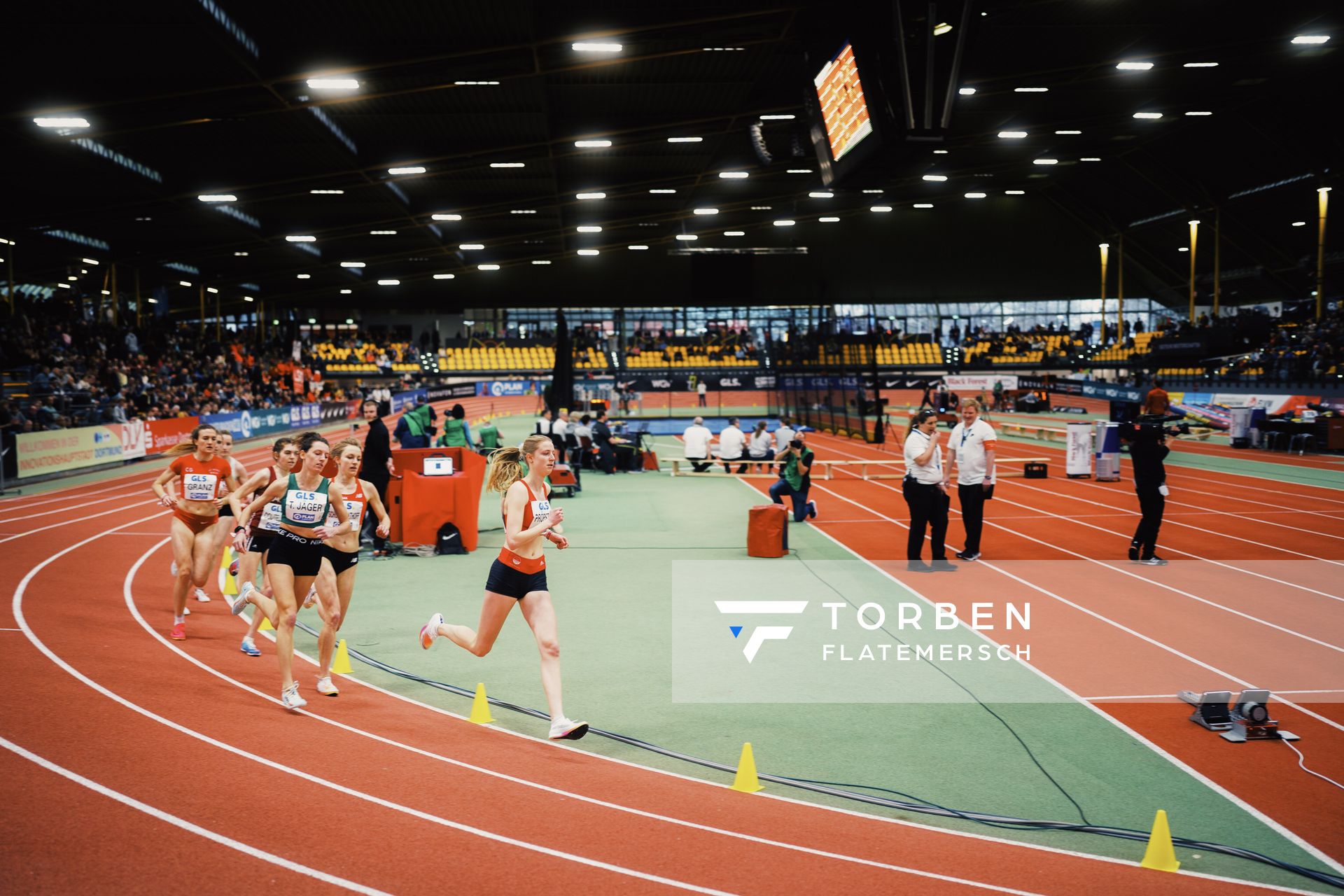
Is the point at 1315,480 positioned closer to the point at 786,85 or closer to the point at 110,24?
the point at 786,85

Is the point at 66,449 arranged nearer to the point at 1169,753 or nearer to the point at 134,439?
the point at 134,439

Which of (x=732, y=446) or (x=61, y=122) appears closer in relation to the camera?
(x=61, y=122)

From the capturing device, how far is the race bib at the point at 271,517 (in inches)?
268

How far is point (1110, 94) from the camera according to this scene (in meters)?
29.4

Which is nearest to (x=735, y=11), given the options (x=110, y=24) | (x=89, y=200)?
(x=110, y=24)

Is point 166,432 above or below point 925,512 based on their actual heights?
above

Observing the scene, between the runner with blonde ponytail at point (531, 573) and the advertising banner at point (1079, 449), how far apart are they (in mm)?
18145

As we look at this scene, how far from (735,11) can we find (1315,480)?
1625 cm

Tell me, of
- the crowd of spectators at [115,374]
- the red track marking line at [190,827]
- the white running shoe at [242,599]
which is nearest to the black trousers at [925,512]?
the white running shoe at [242,599]

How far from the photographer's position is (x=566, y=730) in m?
5.82

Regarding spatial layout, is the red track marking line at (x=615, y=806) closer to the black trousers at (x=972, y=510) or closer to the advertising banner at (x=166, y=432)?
the black trousers at (x=972, y=510)

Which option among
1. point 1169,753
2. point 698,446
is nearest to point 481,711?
point 1169,753

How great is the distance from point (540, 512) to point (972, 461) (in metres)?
6.72

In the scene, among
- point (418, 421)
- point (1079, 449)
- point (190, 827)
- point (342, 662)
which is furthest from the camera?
point (1079, 449)
